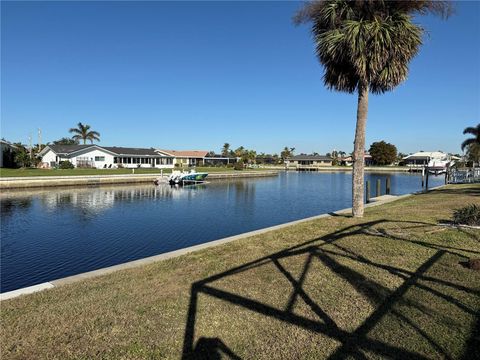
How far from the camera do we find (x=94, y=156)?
61.8m

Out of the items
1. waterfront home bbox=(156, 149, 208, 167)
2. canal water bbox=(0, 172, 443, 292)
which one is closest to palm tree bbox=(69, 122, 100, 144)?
waterfront home bbox=(156, 149, 208, 167)

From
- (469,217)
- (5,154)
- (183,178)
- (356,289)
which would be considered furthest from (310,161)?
(356,289)

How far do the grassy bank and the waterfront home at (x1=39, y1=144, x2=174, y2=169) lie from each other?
193ft

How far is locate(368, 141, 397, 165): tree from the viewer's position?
113 metres

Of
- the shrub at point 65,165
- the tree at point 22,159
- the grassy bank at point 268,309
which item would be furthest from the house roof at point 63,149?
the grassy bank at point 268,309

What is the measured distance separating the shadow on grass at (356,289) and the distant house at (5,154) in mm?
56274

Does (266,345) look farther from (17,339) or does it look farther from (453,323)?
(17,339)

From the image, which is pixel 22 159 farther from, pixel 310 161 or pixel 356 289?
pixel 310 161

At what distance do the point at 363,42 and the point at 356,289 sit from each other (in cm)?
960

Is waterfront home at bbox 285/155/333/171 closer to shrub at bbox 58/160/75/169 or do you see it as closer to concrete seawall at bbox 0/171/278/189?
shrub at bbox 58/160/75/169

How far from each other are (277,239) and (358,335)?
5.90 meters

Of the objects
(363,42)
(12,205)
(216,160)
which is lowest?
(12,205)

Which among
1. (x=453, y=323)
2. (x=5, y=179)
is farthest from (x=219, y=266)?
(x=5, y=179)

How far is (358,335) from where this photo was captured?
14.1ft
